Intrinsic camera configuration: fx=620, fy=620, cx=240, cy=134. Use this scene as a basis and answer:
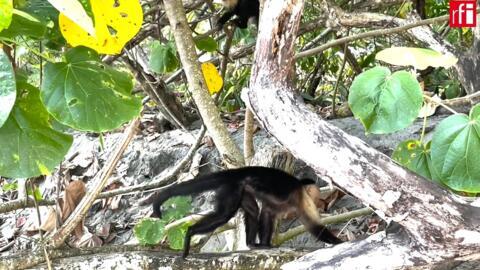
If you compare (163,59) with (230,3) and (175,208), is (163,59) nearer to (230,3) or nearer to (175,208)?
(175,208)

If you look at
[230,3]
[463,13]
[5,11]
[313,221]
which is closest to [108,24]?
[5,11]

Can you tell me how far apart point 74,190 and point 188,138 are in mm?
1733

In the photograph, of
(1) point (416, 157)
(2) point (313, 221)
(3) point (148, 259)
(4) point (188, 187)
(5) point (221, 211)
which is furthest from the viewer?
(2) point (313, 221)

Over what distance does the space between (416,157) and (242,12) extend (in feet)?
7.69

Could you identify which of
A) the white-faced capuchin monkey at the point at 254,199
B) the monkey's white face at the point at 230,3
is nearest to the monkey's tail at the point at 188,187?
the white-faced capuchin monkey at the point at 254,199

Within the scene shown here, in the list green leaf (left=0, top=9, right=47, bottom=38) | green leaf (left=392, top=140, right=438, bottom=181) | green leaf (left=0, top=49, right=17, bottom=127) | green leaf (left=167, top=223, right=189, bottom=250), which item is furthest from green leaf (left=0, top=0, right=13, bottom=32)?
green leaf (left=167, top=223, right=189, bottom=250)

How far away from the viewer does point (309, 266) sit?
4.26 ft

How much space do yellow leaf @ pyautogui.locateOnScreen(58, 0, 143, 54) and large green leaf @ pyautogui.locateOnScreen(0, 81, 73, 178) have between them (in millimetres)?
155

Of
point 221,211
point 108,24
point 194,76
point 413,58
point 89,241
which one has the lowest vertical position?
point 89,241

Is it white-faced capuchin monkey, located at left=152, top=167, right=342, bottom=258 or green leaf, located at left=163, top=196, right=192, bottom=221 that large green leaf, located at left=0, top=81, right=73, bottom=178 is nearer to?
white-faced capuchin monkey, located at left=152, top=167, right=342, bottom=258

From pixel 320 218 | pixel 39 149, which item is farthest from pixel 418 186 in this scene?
pixel 320 218

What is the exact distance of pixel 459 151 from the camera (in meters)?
1.28

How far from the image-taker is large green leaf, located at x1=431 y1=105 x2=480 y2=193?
1.26 meters

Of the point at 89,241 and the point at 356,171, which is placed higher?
the point at 356,171
